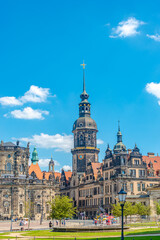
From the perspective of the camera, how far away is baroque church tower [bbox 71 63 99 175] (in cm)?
12669

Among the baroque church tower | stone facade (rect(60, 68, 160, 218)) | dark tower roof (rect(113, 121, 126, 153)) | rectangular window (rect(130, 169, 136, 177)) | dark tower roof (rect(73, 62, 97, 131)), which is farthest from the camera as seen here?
dark tower roof (rect(73, 62, 97, 131))

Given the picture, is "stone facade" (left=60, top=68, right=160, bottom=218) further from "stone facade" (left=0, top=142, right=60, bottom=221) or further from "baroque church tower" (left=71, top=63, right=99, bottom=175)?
"stone facade" (left=0, top=142, right=60, bottom=221)

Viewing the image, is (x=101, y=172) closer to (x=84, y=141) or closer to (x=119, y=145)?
(x=119, y=145)

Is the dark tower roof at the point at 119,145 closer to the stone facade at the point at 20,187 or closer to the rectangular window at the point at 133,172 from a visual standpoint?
the rectangular window at the point at 133,172

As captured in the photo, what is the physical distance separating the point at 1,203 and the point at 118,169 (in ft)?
114

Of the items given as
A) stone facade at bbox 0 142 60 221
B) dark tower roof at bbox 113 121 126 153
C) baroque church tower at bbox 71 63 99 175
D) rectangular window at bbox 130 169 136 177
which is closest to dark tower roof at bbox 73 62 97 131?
baroque church tower at bbox 71 63 99 175

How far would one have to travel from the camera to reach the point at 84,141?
421 ft

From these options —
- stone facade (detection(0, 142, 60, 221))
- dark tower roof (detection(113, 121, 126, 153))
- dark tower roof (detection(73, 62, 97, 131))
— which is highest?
dark tower roof (detection(73, 62, 97, 131))

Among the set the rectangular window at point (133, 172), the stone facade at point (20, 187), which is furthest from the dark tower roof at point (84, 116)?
the rectangular window at point (133, 172)

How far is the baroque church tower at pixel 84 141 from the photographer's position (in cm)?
12669

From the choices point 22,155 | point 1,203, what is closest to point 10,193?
point 1,203

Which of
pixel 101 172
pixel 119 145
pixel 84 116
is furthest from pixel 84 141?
pixel 119 145

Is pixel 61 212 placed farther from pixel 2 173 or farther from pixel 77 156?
pixel 77 156

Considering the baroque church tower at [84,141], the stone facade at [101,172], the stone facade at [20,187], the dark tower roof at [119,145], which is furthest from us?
the baroque church tower at [84,141]
